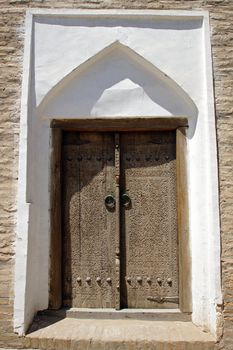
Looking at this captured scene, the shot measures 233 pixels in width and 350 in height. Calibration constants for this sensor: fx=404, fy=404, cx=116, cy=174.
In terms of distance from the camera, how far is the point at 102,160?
341 centimetres

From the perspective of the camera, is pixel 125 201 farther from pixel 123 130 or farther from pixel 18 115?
pixel 18 115

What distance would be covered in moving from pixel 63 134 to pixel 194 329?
1.86 meters

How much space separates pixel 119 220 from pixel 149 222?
25cm

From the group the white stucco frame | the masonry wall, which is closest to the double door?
the white stucco frame

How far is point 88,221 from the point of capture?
3344 mm

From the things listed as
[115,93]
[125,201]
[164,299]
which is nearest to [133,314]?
[164,299]

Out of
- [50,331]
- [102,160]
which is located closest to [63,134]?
[102,160]

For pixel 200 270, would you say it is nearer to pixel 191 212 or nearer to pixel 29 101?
pixel 191 212

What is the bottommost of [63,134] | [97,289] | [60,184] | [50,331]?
[50,331]

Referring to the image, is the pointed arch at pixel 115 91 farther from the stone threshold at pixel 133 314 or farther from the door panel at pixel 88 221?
the stone threshold at pixel 133 314

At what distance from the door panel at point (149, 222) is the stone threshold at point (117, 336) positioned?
0.87 ft

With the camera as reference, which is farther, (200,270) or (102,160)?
(102,160)

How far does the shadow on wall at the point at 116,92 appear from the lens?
130 inches

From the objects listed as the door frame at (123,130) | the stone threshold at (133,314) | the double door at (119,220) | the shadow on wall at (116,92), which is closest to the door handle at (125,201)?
the double door at (119,220)
